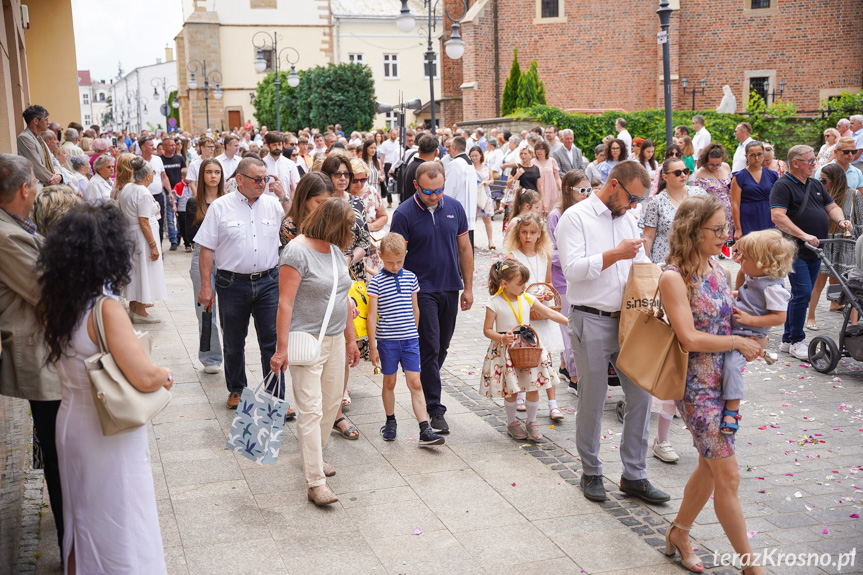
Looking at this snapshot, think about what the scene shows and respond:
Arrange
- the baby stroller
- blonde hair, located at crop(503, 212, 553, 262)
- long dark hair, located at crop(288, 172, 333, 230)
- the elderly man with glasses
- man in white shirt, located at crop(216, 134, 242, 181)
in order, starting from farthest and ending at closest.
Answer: man in white shirt, located at crop(216, 134, 242, 181) → the elderly man with glasses → the baby stroller → blonde hair, located at crop(503, 212, 553, 262) → long dark hair, located at crop(288, 172, 333, 230)

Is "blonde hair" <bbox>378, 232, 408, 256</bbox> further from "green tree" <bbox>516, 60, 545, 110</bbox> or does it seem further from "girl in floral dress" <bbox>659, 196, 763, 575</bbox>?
"green tree" <bbox>516, 60, 545, 110</bbox>

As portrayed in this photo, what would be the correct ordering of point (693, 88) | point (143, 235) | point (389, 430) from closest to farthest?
point (389, 430)
point (143, 235)
point (693, 88)

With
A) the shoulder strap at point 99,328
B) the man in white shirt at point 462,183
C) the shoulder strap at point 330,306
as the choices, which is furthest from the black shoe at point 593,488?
the man in white shirt at point 462,183

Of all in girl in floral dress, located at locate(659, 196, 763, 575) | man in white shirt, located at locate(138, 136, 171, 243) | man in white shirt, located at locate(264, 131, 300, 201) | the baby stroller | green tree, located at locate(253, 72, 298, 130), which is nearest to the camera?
girl in floral dress, located at locate(659, 196, 763, 575)

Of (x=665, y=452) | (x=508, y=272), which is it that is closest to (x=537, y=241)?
(x=508, y=272)

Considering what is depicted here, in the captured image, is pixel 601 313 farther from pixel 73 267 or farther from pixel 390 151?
pixel 390 151

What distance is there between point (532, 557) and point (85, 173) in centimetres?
1057

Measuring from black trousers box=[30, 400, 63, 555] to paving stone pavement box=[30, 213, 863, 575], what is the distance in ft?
1.05

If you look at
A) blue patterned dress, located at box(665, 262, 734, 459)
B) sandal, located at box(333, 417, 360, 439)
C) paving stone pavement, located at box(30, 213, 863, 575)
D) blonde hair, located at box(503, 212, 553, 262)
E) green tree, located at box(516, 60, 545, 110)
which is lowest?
paving stone pavement, located at box(30, 213, 863, 575)

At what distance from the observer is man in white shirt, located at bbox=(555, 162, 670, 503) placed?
5.05 m

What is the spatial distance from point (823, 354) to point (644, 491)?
3879mm

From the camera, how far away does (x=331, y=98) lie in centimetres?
4741

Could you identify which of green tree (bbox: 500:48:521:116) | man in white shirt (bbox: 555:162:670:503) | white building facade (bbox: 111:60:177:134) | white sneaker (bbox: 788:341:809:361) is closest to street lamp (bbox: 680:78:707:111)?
green tree (bbox: 500:48:521:116)

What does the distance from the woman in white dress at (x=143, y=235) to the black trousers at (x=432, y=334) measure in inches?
153
